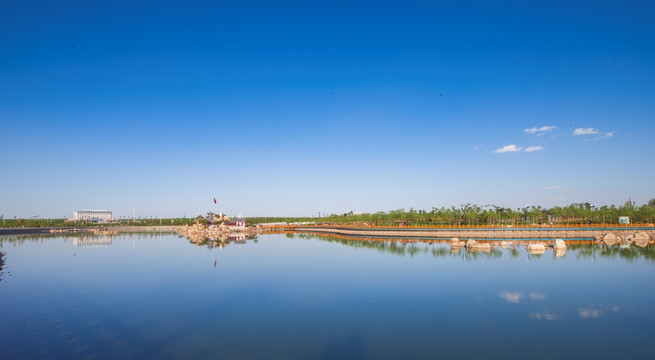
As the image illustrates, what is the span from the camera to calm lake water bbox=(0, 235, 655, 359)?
12.3m

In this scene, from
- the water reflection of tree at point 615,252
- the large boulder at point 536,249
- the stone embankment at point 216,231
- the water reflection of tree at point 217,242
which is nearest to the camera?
the water reflection of tree at point 615,252

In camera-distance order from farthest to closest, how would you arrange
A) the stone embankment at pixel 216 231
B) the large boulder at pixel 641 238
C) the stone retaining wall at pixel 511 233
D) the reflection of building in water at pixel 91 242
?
the stone embankment at pixel 216 231
the reflection of building in water at pixel 91 242
the stone retaining wall at pixel 511 233
the large boulder at pixel 641 238

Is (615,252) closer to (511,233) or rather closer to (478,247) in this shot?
(478,247)

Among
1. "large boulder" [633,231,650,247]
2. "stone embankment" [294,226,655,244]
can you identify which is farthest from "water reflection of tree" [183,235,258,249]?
"large boulder" [633,231,650,247]

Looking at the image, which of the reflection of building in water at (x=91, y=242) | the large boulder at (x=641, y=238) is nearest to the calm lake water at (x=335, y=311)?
the large boulder at (x=641, y=238)

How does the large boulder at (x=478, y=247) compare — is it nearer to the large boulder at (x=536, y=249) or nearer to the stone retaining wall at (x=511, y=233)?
the large boulder at (x=536, y=249)

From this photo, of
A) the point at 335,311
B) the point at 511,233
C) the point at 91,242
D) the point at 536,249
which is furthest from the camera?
the point at 91,242

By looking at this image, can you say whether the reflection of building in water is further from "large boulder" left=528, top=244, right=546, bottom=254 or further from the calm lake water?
"large boulder" left=528, top=244, right=546, bottom=254

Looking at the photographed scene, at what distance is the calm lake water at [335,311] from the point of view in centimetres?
1233

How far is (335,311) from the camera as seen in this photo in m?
17.1

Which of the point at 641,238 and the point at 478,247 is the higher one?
the point at 478,247

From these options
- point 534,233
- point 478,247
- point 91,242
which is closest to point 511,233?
point 534,233

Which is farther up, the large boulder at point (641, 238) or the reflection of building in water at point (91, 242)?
the large boulder at point (641, 238)

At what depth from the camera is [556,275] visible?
26.0 m
